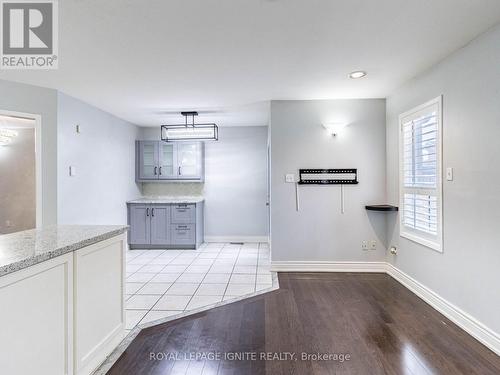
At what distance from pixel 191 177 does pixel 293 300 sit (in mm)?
3505

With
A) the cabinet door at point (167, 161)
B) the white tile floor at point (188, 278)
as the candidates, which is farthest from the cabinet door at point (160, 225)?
the cabinet door at point (167, 161)

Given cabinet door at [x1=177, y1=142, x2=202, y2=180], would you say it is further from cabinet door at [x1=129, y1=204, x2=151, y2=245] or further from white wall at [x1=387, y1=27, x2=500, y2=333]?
white wall at [x1=387, y1=27, x2=500, y2=333]

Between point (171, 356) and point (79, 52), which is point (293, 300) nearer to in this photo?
point (171, 356)

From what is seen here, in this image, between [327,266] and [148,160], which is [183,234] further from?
[327,266]

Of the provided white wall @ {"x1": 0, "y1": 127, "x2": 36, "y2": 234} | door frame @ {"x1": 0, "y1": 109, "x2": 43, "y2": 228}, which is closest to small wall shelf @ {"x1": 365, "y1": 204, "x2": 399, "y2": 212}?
A: door frame @ {"x1": 0, "y1": 109, "x2": 43, "y2": 228}

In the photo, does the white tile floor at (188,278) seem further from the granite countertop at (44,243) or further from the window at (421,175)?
the window at (421,175)

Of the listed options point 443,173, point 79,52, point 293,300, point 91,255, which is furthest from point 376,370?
point 79,52

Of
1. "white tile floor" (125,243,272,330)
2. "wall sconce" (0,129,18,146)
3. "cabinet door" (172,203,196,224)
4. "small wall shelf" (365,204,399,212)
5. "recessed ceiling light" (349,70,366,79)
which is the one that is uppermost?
"recessed ceiling light" (349,70,366,79)

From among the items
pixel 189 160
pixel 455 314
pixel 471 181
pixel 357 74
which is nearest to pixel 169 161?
pixel 189 160

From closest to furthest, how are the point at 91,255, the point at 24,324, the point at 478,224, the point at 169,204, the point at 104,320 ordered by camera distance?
the point at 24,324, the point at 91,255, the point at 104,320, the point at 478,224, the point at 169,204

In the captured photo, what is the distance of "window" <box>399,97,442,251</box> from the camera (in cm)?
278

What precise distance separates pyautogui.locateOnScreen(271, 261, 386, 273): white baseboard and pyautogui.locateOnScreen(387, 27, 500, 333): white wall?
3.04ft

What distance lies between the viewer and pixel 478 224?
7.46ft

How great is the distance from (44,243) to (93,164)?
9.51 ft
